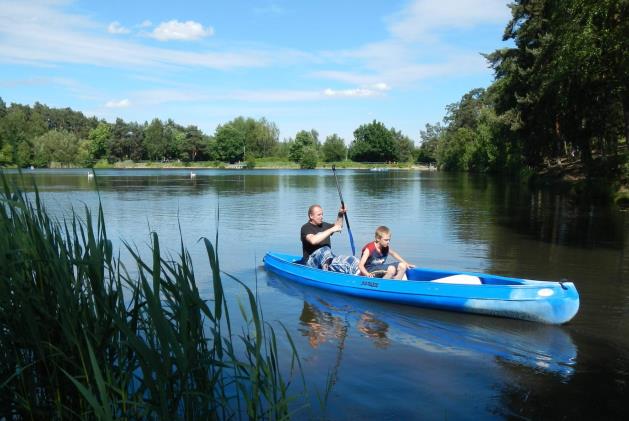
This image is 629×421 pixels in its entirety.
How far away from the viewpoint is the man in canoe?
1027 cm

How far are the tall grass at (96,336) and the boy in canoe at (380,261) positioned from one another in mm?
5939

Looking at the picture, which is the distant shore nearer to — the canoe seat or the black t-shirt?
the black t-shirt

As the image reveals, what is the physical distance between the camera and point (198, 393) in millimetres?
3396

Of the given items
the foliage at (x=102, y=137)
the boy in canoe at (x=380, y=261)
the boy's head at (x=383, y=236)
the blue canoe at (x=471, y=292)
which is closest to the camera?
the blue canoe at (x=471, y=292)

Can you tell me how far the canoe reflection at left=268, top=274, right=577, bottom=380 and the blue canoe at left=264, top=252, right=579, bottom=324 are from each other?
15cm

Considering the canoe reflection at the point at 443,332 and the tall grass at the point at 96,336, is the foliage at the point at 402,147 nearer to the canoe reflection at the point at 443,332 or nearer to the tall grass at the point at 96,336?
the canoe reflection at the point at 443,332

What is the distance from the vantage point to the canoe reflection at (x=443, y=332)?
23.1ft

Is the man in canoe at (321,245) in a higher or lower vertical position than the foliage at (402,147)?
lower

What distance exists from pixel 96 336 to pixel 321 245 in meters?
7.32

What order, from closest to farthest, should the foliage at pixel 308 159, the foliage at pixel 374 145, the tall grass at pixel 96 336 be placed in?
the tall grass at pixel 96 336 < the foliage at pixel 308 159 < the foliage at pixel 374 145

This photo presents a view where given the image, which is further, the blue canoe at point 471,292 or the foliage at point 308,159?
the foliage at point 308,159

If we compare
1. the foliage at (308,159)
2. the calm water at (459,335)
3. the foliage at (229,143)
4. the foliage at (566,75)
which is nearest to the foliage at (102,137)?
the foliage at (229,143)

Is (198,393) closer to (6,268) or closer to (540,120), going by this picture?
(6,268)

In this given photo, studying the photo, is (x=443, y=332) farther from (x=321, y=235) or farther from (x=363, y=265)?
(x=321, y=235)
